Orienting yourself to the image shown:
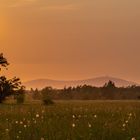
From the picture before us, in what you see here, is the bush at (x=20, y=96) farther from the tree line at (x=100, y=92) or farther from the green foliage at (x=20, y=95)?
the tree line at (x=100, y=92)

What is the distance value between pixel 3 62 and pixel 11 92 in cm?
353

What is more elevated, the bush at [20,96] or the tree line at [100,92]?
the tree line at [100,92]

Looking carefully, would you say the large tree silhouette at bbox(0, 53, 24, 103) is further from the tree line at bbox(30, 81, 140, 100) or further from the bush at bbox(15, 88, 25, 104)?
the tree line at bbox(30, 81, 140, 100)

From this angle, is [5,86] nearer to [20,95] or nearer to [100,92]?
[20,95]

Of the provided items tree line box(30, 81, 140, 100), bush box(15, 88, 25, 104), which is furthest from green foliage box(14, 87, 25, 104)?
tree line box(30, 81, 140, 100)

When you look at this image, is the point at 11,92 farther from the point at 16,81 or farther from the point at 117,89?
the point at 117,89

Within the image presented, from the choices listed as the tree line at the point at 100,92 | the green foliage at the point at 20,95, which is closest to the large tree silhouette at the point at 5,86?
the green foliage at the point at 20,95

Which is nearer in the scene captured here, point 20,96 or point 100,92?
point 20,96

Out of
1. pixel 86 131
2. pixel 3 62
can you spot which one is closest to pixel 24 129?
pixel 86 131

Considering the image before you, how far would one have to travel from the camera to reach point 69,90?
391ft

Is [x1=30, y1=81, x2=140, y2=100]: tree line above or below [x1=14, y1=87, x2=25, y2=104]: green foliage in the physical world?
above

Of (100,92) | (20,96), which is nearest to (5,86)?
(20,96)

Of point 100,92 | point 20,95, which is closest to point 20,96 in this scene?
point 20,95

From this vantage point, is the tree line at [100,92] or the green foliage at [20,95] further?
the tree line at [100,92]
